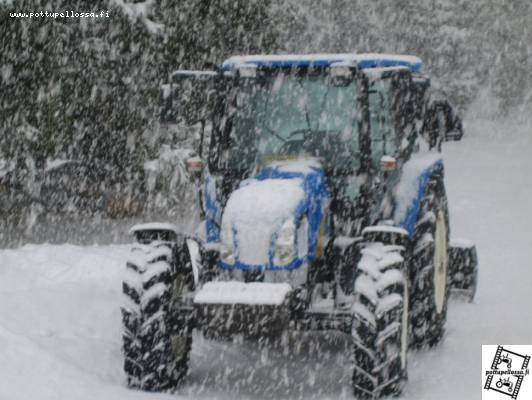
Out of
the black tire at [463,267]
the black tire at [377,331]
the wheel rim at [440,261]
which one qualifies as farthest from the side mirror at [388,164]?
the black tire at [463,267]

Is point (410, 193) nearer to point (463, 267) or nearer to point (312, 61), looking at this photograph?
point (312, 61)

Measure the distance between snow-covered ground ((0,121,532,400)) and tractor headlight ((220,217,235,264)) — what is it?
3.13 feet

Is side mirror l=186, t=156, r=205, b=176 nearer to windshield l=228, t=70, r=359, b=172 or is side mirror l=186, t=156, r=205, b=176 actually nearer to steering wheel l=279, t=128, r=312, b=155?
windshield l=228, t=70, r=359, b=172

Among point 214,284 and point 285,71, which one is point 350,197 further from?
point 214,284

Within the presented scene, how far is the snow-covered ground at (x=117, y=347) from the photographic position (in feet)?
21.8

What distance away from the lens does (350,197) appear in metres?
8.02

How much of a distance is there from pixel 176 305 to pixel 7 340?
3.75ft

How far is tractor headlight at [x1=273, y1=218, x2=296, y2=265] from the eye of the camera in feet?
22.9

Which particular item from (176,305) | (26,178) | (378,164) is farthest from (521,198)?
(176,305)

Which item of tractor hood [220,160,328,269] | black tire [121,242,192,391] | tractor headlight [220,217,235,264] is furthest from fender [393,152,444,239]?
black tire [121,242,192,391]

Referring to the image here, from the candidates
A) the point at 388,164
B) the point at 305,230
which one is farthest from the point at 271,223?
the point at 388,164

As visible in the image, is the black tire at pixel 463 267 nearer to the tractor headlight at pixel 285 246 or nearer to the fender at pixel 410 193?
the fender at pixel 410 193

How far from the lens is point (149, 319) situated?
701 cm

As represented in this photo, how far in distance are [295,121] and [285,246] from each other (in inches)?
61.0
